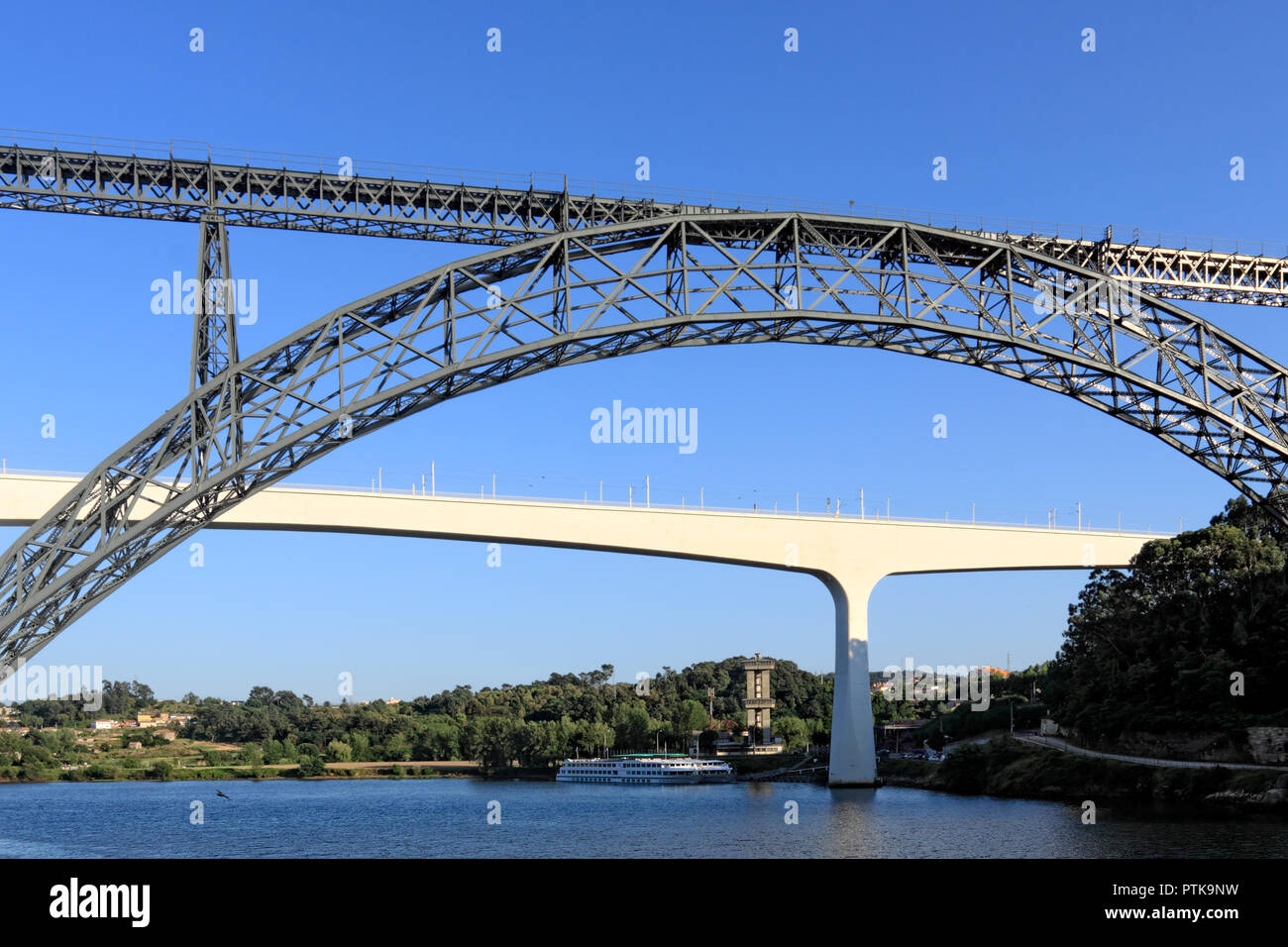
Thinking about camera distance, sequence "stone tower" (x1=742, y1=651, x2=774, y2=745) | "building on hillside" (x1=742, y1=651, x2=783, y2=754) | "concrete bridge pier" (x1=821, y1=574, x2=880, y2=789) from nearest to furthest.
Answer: "concrete bridge pier" (x1=821, y1=574, x2=880, y2=789) < "building on hillside" (x1=742, y1=651, x2=783, y2=754) < "stone tower" (x1=742, y1=651, x2=774, y2=745)

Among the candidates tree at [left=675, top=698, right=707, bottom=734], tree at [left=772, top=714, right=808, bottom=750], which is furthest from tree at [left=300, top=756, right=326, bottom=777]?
tree at [left=772, top=714, right=808, bottom=750]

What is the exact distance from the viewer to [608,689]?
131 metres

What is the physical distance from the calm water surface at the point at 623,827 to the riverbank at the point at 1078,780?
2.02 meters

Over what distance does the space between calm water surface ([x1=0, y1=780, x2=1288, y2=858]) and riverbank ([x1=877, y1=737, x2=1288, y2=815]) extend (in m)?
2.02

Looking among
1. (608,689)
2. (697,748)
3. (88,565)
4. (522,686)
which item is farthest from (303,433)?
(522,686)

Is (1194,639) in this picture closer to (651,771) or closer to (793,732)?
(651,771)

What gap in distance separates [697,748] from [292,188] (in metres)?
91.0

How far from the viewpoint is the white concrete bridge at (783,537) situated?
58.3m

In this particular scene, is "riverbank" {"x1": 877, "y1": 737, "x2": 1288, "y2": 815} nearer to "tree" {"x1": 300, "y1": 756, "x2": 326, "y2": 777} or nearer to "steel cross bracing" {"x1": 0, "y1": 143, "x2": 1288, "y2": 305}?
"steel cross bracing" {"x1": 0, "y1": 143, "x2": 1288, "y2": 305}

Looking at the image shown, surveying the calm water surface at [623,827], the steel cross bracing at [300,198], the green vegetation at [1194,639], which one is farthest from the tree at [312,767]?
the steel cross bracing at [300,198]

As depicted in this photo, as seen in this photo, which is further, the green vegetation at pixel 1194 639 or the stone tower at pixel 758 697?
the stone tower at pixel 758 697

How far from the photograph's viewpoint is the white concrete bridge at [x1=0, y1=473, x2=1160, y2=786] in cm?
5831

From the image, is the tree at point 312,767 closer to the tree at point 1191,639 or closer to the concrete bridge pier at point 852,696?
the concrete bridge pier at point 852,696
